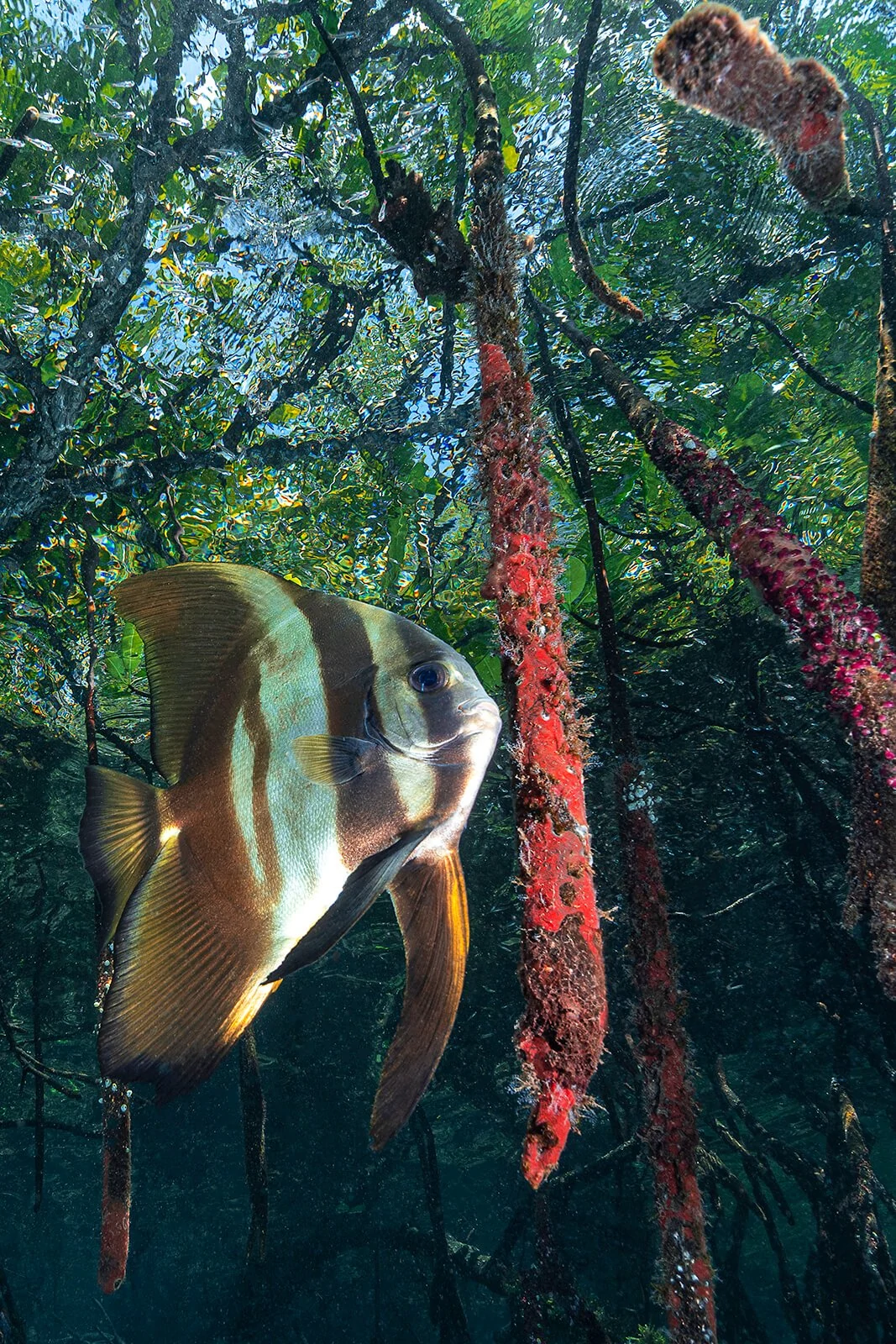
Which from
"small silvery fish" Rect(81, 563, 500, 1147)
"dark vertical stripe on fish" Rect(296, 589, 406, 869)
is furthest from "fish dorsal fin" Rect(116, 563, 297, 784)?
"dark vertical stripe on fish" Rect(296, 589, 406, 869)

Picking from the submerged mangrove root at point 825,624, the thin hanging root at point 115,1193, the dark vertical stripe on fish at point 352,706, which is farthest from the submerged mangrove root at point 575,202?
the thin hanging root at point 115,1193

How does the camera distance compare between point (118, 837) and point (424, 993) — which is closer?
point (424, 993)

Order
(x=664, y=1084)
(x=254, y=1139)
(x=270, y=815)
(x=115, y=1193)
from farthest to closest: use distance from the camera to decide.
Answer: (x=254, y=1139)
(x=115, y=1193)
(x=664, y=1084)
(x=270, y=815)

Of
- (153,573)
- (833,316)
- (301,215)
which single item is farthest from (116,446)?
(833,316)

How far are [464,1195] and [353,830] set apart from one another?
44.0 m

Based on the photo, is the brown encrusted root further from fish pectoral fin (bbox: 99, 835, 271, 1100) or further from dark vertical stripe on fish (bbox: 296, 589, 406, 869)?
fish pectoral fin (bbox: 99, 835, 271, 1100)

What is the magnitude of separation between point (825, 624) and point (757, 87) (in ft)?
3.71

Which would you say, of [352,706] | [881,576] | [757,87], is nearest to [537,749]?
[352,706]

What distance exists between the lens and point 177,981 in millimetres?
1293

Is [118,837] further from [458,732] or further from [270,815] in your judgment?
[458,732]

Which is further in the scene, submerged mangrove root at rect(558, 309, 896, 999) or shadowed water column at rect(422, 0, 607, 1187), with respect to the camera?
submerged mangrove root at rect(558, 309, 896, 999)

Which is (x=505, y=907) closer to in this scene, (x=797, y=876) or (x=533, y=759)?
(x=797, y=876)

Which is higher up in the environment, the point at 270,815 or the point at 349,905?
the point at 270,815

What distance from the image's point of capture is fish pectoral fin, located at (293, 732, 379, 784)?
55.1 inches
